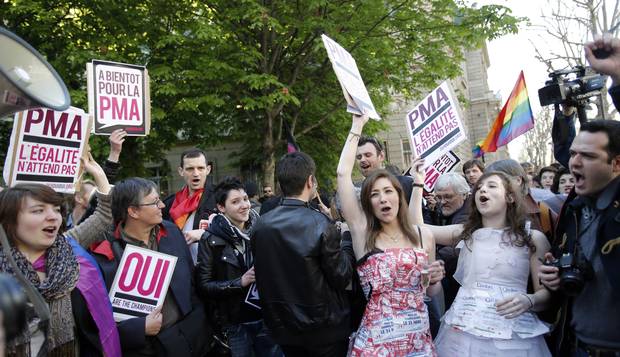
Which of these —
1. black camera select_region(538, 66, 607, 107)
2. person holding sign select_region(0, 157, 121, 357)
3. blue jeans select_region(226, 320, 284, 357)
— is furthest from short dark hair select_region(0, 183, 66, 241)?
black camera select_region(538, 66, 607, 107)

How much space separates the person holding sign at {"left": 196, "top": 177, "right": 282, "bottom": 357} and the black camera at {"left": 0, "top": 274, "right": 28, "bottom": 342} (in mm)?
2494

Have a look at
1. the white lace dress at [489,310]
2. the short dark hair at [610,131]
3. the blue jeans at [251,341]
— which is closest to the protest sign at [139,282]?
the blue jeans at [251,341]

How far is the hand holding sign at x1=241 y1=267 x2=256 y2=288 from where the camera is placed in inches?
138

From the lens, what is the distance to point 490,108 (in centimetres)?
4738

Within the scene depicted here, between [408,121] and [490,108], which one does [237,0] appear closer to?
[408,121]

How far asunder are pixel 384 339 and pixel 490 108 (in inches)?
1889

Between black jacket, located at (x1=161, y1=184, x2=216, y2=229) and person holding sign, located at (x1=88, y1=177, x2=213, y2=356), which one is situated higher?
black jacket, located at (x1=161, y1=184, x2=216, y2=229)

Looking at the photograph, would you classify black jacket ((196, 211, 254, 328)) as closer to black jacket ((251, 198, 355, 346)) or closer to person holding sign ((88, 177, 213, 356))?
person holding sign ((88, 177, 213, 356))

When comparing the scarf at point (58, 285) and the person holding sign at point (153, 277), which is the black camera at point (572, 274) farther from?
the scarf at point (58, 285)

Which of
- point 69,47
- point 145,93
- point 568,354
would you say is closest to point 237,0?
point 69,47

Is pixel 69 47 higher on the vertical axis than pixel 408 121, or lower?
higher

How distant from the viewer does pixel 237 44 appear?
12531 millimetres

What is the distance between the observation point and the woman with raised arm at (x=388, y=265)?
3010 mm

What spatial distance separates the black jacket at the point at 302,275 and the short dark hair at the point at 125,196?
3.10ft
